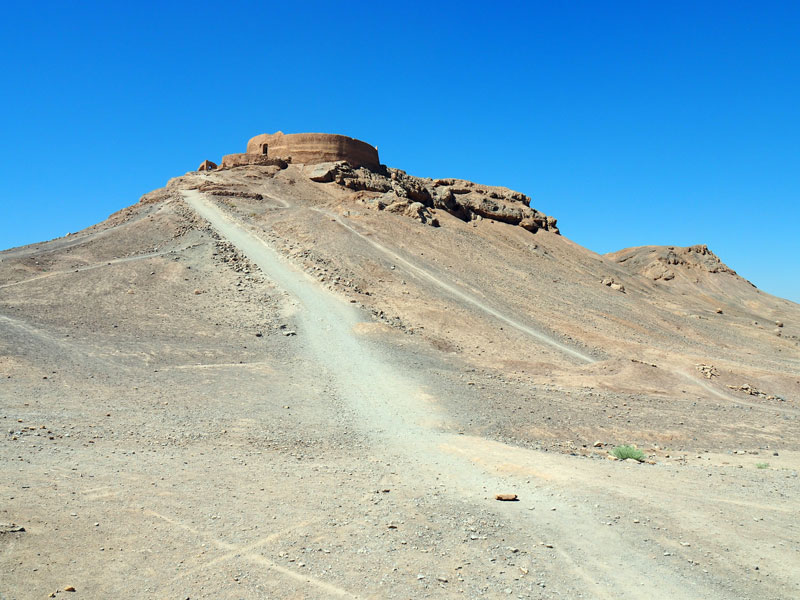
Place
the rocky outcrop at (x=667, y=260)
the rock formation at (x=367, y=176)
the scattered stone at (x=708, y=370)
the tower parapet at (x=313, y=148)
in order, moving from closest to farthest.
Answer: the scattered stone at (x=708, y=370) → the rock formation at (x=367, y=176) → the tower parapet at (x=313, y=148) → the rocky outcrop at (x=667, y=260)

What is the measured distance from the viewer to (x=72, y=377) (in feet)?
39.2

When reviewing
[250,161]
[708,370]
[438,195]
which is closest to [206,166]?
[250,161]

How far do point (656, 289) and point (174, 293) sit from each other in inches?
1317

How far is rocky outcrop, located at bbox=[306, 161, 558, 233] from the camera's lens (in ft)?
119

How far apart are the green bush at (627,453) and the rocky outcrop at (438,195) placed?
967 inches

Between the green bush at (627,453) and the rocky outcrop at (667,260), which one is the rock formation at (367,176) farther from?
the green bush at (627,453)

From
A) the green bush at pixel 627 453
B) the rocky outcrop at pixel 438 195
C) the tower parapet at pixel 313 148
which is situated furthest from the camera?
the tower parapet at pixel 313 148

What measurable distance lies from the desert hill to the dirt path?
0.14 ft

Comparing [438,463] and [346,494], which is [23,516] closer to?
[346,494]

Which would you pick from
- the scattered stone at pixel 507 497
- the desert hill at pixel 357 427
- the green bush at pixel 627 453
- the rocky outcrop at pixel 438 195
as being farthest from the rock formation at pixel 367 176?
the scattered stone at pixel 507 497

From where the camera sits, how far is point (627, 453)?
32.6 feet

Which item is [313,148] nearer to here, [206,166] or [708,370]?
[206,166]

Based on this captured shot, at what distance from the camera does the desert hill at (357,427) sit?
5465 millimetres

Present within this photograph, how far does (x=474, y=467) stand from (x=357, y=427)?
2815 millimetres
